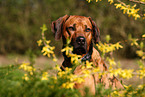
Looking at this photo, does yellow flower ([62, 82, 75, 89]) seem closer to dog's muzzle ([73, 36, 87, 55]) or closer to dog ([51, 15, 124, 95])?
dog ([51, 15, 124, 95])

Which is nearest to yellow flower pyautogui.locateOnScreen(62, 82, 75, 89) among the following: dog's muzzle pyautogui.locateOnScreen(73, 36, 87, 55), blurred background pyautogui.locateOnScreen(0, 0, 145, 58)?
dog's muzzle pyautogui.locateOnScreen(73, 36, 87, 55)

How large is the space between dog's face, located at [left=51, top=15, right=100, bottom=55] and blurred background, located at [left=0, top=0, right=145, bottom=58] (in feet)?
19.4

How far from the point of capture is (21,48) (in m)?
14.2

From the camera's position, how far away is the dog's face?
3.31 meters

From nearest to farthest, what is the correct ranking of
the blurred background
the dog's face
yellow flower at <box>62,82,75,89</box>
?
yellow flower at <box>62,82,75,89</box>
the dog's face
the blurred background

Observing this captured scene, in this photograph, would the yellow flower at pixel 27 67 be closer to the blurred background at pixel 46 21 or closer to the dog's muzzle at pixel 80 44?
the dog's muzzle at pixel 80 44

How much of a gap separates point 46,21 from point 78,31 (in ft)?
29.3

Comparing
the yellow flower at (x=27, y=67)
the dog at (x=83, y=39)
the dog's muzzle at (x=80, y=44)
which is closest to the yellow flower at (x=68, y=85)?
the yellow flower at (x=27, y=67)

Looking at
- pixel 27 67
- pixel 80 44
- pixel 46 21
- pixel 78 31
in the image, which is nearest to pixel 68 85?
pixel 27 67

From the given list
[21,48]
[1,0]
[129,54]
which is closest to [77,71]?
[129,54]

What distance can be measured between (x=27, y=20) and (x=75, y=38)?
11281mm

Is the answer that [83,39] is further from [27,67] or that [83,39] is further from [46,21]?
[46,21]

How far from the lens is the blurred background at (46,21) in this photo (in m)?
10.6

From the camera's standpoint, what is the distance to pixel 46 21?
1223 centimetres
